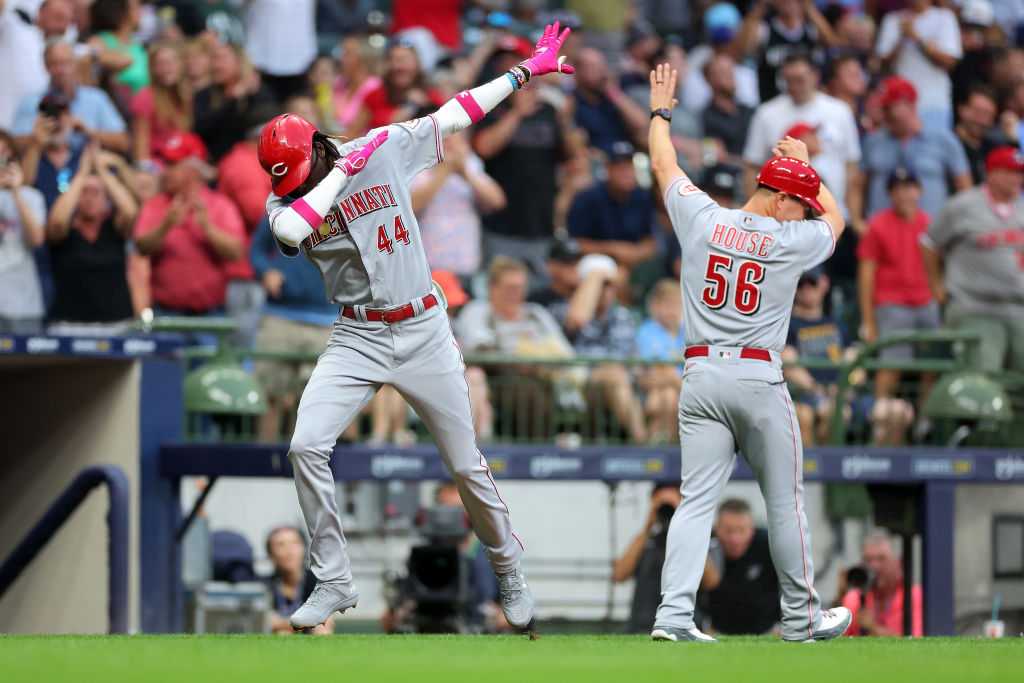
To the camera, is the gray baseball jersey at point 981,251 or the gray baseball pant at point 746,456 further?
the gray baseball jersey at point 981,251

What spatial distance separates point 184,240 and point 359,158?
4.84m

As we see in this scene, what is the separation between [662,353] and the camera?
11914 mm

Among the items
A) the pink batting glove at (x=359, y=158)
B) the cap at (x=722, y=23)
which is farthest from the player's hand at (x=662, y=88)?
the cap at (x=722, y=23)

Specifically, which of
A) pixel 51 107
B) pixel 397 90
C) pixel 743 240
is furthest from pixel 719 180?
pixel 743 240

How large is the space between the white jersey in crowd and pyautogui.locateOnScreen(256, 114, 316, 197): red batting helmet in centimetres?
155

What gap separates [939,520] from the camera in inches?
421

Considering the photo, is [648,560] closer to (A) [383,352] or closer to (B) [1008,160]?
(B) [1008,160]

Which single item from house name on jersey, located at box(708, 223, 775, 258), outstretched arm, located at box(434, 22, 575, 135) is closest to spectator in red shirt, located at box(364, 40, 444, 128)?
outstretched arm, located at box(434, 22, 575, 135)

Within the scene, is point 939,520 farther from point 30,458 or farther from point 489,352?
point 30,458

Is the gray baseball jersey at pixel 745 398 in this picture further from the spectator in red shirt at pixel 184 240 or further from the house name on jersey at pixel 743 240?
the spectator in red shirt at pixel 184 240

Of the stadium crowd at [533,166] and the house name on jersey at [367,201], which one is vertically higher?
the stadium crowd at [533,166]

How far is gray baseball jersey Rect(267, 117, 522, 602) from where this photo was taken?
7.06 metres

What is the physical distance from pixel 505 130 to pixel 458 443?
253 inches

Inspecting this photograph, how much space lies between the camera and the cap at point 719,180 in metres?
13.2
